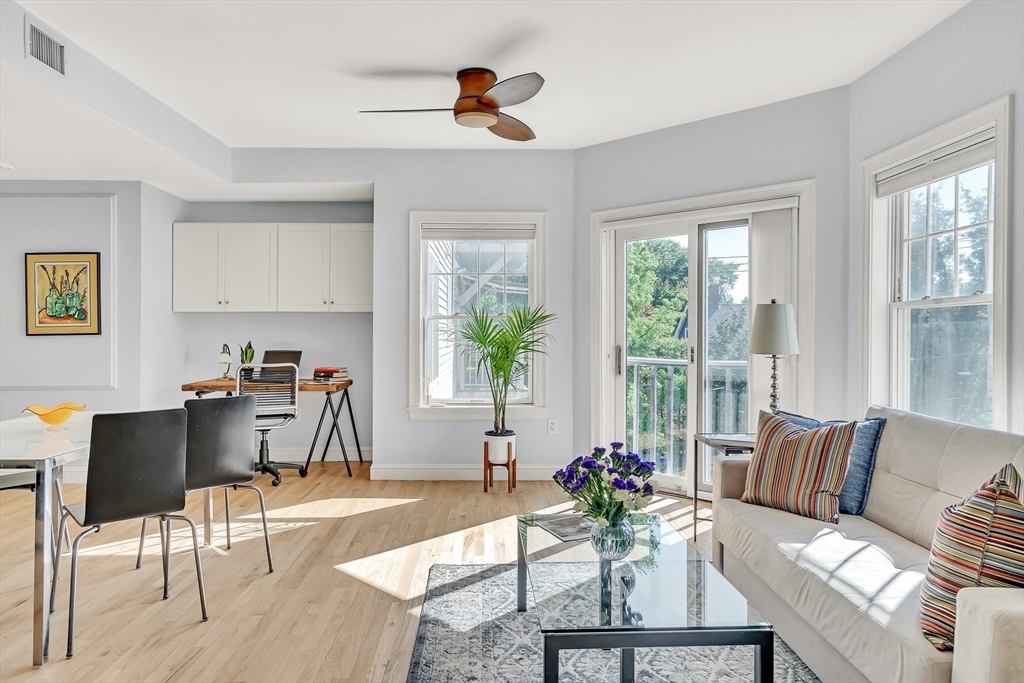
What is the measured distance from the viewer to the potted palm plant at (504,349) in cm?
479

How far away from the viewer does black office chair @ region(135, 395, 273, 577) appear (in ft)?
9.70

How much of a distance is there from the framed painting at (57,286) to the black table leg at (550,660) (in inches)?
192

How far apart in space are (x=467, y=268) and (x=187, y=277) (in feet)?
8.15

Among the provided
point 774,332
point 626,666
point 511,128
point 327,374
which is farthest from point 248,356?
point 626,666

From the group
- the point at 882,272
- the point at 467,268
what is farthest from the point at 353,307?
the point at 882,272

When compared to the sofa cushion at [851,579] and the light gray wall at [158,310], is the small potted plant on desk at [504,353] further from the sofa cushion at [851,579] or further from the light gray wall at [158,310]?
the light gray wall at [158,310]

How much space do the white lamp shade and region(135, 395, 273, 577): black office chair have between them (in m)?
2.73

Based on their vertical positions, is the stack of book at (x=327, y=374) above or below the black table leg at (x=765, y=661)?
above

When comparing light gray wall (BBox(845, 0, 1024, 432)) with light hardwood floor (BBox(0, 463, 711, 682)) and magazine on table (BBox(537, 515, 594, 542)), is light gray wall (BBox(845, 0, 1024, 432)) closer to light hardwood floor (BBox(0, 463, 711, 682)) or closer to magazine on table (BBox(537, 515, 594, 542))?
magazine on table (BBox(537, 515, 594, 542))

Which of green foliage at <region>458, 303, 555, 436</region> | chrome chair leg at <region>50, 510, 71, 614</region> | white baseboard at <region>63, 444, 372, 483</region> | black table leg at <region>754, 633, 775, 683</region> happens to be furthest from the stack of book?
black table leg at <region>754, 633, 775, 683</region>

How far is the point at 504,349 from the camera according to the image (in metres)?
4.78

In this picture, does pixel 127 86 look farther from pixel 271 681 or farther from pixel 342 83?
pixel 271 681

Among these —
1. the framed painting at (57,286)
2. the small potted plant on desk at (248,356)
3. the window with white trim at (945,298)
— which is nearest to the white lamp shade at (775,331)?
the window with white trim at (945,298)

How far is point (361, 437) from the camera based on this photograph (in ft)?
19.5
